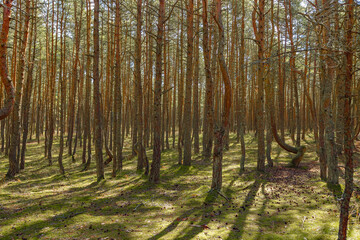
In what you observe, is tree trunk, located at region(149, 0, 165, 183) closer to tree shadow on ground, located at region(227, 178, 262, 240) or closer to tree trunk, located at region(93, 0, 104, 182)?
tree trunk, located at region(93, 0, 104, 182)

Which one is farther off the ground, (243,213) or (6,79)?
(6,79)

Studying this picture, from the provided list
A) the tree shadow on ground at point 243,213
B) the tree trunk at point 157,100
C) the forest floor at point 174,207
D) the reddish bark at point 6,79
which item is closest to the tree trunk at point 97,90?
the forest floor at point 174,207

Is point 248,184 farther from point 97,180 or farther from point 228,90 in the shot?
point 97,180

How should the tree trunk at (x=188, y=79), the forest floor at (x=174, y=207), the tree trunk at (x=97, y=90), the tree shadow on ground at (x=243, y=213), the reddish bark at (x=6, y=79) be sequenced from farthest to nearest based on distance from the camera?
the tree trunk at (x=188, y=79) < the tree trunk at (x=97, y=90) < the forest floor at (x=174, y=207) < the tree shadow on ground at (x=243, y=213) < the reddish bark at (x=6, y=79)

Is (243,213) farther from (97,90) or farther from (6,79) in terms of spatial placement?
(97,90)

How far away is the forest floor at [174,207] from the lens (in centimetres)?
534

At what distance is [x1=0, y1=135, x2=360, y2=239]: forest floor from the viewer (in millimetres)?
5340

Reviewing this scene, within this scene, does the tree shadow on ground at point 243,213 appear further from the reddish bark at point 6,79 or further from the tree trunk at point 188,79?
the reddish bark at point 6,79

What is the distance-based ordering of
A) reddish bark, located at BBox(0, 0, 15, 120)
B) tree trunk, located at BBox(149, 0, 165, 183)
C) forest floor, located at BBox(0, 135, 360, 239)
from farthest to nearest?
tree trunk, located at BBox(149, 0, 165, 183) → forest floor, located at BBox(0, 135, 360, 239) → reddish bark, located at BBox(0, 0, 15, 120)

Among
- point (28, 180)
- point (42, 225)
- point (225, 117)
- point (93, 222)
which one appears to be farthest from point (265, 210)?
point (28, 180)

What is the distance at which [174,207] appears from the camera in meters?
7.09

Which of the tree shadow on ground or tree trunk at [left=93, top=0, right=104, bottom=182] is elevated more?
tree trunk at [left=93, top=0, right=104, bottom=182]

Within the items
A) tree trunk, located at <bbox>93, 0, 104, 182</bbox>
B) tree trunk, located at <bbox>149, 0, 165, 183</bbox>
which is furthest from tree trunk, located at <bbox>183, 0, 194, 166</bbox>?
tree trunk, located at <bbox>93, 0, 104, 182</bbox>

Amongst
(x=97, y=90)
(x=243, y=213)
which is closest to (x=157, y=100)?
(x=97, y=90)
